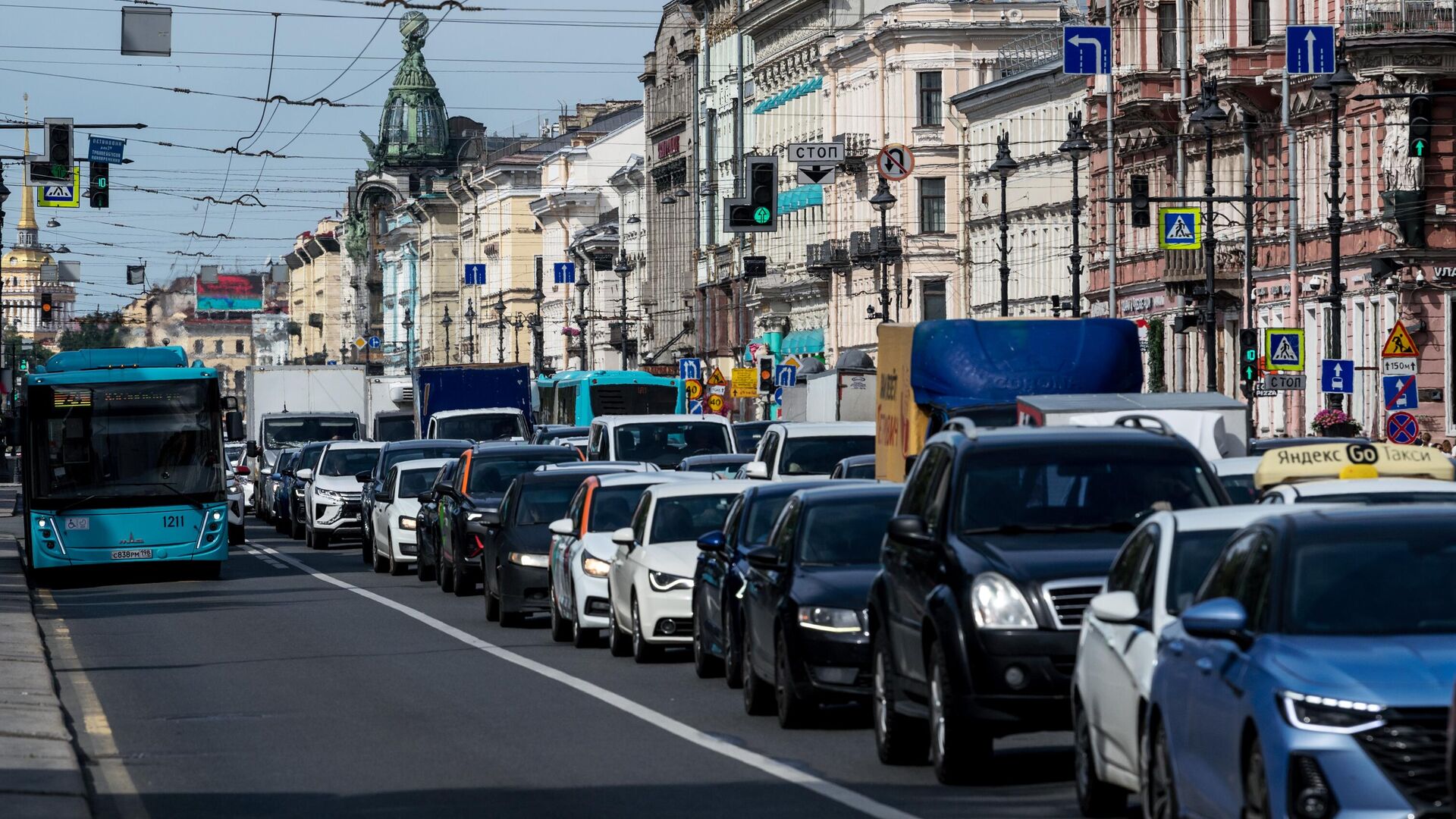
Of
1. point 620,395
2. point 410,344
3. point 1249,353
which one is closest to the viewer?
point 1249,353

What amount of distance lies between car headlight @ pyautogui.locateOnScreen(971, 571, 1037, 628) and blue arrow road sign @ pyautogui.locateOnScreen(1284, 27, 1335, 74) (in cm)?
3829

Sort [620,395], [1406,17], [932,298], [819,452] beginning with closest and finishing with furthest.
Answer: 1. [819,452]
2. [1406,17]
3. [620,395]
4. [932,298]

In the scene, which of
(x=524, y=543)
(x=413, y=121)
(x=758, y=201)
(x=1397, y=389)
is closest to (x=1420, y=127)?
(x=1397, y=389)

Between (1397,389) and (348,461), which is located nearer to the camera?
(1397,389)

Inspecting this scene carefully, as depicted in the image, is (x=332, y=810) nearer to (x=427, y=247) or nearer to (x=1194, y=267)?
(x=1194, y=267)

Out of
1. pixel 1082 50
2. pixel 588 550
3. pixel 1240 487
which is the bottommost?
pixel 588 550

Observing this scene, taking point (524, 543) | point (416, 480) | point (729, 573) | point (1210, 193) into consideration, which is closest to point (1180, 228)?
point (1210, 193)

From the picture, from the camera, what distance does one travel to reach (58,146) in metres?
41.3

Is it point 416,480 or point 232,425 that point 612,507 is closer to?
point 232,425

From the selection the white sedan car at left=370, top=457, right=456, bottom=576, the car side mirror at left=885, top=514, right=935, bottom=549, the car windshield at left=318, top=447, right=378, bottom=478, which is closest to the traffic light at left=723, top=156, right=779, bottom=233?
the white sedan car at left=370, top=457, right=456, bottom=576

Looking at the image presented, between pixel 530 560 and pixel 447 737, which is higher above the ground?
pixel 530 560

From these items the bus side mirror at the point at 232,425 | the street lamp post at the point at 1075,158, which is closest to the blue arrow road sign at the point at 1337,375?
the street lamp post at the point at 1075,158

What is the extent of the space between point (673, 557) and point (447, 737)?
18.3 ft

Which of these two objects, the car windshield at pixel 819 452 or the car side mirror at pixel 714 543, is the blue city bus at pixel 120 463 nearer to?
the car windshield at pixel 819 452
